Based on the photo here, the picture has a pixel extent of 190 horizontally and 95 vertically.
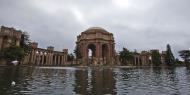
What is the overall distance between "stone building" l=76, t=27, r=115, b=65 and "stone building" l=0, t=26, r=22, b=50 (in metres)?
35.9

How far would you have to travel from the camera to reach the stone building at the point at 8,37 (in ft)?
278

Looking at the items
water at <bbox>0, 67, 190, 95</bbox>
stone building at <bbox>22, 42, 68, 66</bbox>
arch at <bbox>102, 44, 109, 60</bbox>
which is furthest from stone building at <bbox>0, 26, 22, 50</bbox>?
Answer: water at <bbox>0, 67, 190, 95</bbox>

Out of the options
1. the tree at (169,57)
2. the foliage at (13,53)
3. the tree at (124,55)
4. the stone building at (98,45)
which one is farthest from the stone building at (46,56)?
the tree at (169,57)

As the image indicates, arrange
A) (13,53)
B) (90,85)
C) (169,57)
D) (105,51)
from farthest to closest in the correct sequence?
(169,57), (105,51), (13,53), (90,85)

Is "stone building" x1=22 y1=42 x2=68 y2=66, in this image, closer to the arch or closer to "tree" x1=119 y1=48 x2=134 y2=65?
the arch

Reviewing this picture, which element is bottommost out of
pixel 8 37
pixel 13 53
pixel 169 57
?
pixel 13 53

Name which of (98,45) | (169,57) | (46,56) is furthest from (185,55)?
(46,56)

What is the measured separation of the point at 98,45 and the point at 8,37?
46317 millimetres

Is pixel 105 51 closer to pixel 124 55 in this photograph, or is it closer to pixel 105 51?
pixel 105 51

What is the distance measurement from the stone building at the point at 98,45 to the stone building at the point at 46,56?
14.9 meters

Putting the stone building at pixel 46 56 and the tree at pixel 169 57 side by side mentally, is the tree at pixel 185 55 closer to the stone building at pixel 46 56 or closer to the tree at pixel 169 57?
the tree at pixel 169 57

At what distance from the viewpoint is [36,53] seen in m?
117

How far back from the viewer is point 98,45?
114500 millimetres

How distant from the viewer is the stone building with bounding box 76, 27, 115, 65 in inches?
4486
